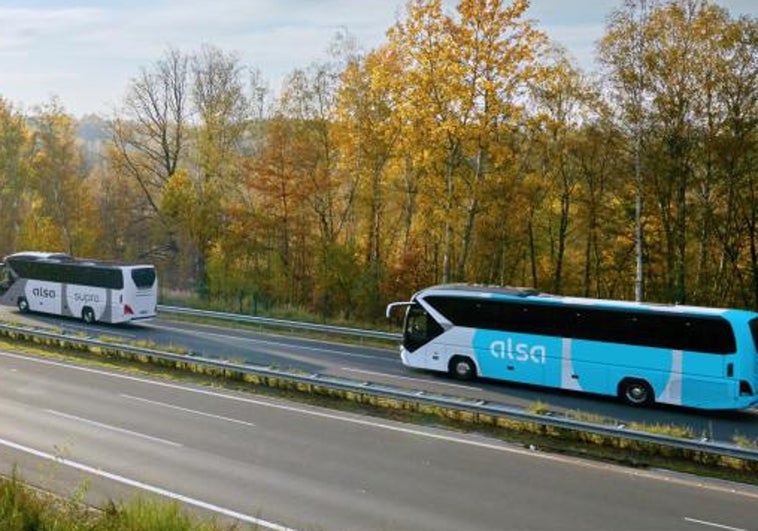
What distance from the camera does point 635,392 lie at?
21031 millimetres

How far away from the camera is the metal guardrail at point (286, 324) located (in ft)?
101

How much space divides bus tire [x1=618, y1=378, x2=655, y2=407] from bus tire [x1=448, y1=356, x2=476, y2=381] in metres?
4.76

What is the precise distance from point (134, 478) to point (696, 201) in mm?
28279

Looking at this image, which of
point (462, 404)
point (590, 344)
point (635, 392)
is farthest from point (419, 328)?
point (635, 392)

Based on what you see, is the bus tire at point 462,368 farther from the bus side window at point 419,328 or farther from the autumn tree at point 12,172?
the autumn tree at point 12,172

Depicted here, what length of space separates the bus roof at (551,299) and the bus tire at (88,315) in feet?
58.3

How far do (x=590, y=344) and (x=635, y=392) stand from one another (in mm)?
1749

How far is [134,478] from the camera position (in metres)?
14.0

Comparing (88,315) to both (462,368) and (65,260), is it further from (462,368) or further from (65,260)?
(462,368)

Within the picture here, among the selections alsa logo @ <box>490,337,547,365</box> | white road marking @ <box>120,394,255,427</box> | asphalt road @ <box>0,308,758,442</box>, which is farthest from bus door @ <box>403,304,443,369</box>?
white road marking @ <box>120,394,255,427</box>

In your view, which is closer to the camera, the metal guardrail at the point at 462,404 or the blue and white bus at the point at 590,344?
the metal guardrail at the point at 462,404

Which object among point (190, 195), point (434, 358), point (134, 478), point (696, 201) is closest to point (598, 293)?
point (696, 201)

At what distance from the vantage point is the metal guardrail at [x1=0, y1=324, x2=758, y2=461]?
15266mm

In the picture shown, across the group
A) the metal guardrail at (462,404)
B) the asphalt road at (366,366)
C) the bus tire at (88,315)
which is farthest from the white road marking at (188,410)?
the bus tire at (88,315)
